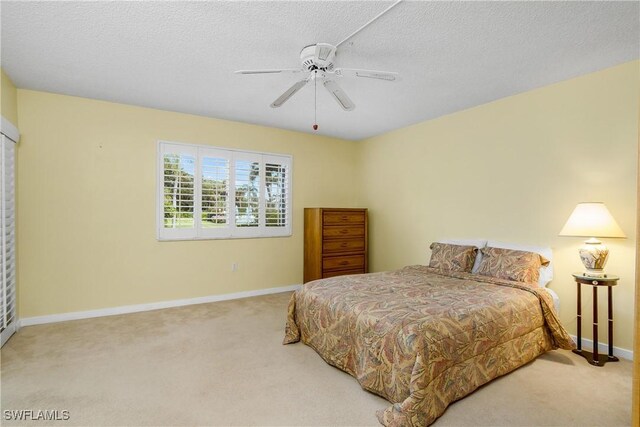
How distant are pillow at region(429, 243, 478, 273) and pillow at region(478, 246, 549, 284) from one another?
14 cm

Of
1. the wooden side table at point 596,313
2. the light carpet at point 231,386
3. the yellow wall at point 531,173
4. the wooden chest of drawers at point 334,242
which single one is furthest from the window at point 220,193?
the wooden side table at point 596,313

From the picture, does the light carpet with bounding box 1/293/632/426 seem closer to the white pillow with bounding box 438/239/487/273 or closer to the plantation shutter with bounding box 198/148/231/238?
the white pillow with bounding box 438/239/487/273

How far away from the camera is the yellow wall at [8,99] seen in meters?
2.99

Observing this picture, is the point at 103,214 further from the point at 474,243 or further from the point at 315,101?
the point at 474,243

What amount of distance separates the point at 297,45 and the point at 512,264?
9.37 ft

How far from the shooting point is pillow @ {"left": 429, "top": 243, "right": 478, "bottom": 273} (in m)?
3.56

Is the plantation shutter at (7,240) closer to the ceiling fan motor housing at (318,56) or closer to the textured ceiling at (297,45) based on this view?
the textured ceiling at (297,45)

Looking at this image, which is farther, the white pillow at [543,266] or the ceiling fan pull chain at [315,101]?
the white pillow at [543,266]

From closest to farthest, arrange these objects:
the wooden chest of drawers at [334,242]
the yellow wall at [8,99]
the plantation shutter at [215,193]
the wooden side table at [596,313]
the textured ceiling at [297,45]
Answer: the textured ceiling at [297,45]
the wooden side table at [596,313]
the yellow wall at [8,99]
the plantation shutter at [215,193]
the wooden chest of drawers at [334,242]

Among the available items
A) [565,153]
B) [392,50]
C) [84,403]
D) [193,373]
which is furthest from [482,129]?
[84,403]

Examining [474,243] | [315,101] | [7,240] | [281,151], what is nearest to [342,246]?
[281,151]

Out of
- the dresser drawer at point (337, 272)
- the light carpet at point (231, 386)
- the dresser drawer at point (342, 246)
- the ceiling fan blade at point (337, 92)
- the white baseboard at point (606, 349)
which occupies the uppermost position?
the ceiling fan blade at point (337, 92)

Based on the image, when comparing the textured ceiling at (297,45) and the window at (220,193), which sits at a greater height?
the textured ceiling at (297,45)

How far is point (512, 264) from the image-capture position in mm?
3178
